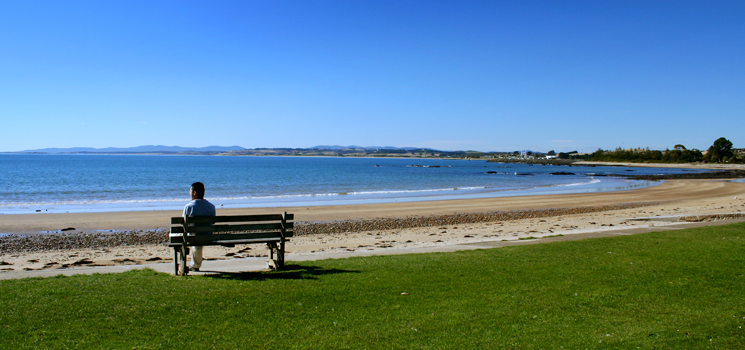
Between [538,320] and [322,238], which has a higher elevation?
[538,320]

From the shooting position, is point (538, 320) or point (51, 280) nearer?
point (538, 320)

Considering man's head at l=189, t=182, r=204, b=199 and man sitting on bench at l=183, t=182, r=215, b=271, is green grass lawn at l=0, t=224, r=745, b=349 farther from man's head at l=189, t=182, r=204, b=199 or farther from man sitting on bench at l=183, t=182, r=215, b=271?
man's head at l=189, t=182, r=204, b=199

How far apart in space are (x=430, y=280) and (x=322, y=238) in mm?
9056

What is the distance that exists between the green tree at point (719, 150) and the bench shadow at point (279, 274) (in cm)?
16371

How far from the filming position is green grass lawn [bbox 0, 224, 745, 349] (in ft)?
15.3

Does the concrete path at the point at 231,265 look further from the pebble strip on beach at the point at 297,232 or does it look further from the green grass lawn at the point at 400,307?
the pebble strip on beach at the point at 297,232

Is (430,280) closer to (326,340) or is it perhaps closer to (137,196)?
(326,340)

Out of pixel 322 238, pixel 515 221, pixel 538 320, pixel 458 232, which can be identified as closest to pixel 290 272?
pixel 538 320

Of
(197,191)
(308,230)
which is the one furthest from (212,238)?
(308,230)

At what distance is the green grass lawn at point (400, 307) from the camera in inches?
183

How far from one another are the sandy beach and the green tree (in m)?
138

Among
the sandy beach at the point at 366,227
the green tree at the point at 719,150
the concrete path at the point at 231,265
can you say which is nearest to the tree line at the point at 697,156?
the green tree at the point at 719,150

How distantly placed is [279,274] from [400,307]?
2.70 metres

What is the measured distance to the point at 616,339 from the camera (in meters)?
4.71
